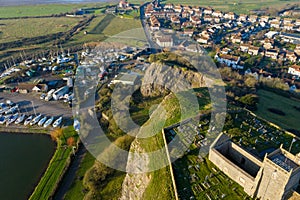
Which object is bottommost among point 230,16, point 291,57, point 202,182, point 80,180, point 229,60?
point 80,180

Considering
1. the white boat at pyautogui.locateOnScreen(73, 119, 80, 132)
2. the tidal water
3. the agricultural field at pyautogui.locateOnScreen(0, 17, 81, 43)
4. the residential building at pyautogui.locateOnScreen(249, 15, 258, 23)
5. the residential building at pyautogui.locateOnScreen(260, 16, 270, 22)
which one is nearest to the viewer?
the tidal water

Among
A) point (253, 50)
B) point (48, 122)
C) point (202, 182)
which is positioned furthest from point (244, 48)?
point (202, 182)

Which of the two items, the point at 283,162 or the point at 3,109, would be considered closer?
the point at 283,162

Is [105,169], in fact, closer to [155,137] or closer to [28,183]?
[155,137]

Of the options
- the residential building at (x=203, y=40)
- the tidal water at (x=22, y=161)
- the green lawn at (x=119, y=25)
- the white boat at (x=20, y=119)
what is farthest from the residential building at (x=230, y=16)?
the tidal water at (x=22, y=161)

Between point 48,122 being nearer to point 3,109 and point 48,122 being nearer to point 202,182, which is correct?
point 3,109

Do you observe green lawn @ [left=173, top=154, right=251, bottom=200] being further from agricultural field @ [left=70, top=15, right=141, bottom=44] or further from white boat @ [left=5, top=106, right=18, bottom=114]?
agricultural field @ [left=70, top=15, right=141, bottom=44]

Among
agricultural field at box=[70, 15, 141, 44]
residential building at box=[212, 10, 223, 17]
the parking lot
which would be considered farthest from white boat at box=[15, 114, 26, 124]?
residential building at box=[212, 10, 223, 17]

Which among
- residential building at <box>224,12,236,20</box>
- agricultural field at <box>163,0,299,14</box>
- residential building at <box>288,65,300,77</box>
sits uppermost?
agricultural field at <box>163,0,299,14</box>
